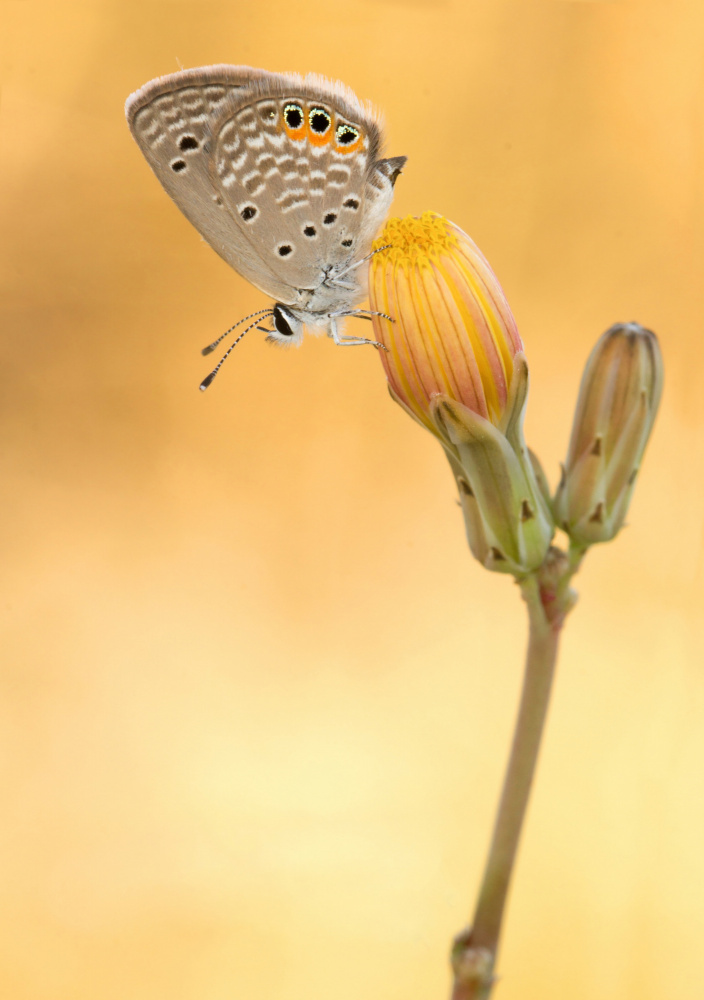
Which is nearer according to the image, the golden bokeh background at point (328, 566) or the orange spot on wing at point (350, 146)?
the orange spot on wing at point (350, 146)

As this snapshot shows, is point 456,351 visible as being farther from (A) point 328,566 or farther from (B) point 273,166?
(A) point 328,566

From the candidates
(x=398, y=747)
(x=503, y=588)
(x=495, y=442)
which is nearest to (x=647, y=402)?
(x=495, y=442)

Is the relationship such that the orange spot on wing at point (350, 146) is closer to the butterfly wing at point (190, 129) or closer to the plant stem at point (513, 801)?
the butterfly wing at point (190, 129)

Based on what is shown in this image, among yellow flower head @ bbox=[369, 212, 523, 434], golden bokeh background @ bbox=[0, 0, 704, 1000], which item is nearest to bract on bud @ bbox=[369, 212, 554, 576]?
yellow flower head @ bbox=[369, 212, 523, 434]

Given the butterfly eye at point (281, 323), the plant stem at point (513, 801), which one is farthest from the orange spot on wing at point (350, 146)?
the plant stem at point (513, 801)

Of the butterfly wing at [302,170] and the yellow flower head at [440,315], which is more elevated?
the butterfly wing at [302,170]

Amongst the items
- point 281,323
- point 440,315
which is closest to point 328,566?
point 281,323

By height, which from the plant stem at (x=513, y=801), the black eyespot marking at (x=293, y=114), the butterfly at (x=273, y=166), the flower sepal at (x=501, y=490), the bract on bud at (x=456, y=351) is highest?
the black eyespot marking at (x=293, y=114)
